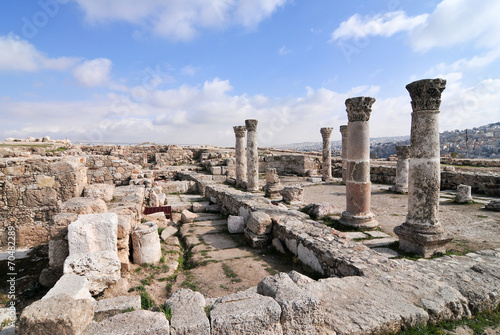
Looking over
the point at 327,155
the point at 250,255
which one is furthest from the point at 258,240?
the point at 327,155

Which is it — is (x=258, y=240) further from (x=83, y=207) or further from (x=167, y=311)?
(x=167, y=311)

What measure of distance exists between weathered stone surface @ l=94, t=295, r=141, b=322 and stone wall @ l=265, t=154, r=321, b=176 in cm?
1801

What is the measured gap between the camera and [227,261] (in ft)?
18.5

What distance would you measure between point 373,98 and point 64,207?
7.57 m

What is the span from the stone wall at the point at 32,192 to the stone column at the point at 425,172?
25.2 feet

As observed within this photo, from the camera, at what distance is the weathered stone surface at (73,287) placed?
3111 millimetres

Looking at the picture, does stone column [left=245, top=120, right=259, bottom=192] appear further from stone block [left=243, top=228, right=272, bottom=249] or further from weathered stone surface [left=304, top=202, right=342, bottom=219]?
stone block [left=243, top=228, right=272, bottom=249]

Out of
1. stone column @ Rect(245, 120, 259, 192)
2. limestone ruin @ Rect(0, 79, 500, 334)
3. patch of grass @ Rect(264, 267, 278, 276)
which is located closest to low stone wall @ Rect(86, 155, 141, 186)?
limestone ruin @ Rect(0, 79, 500, 334)

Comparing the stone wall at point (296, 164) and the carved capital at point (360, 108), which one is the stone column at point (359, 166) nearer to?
the carved capital at point (360, 108)

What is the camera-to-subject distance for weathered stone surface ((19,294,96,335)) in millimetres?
2256

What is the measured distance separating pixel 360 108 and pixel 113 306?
702cm

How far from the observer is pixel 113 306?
9.70 ft

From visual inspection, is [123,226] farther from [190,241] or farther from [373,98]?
[373,98]

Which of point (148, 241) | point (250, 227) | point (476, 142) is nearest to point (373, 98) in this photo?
point (250, 227)
